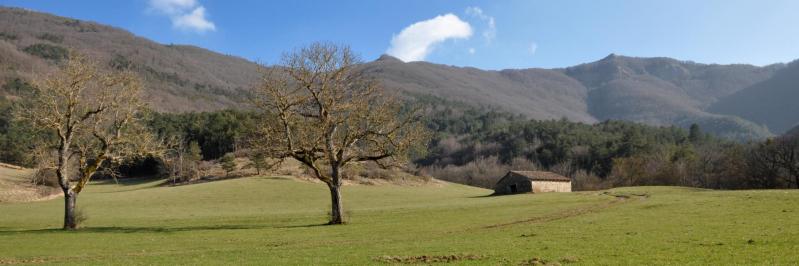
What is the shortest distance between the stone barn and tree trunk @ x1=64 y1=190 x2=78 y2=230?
56352 millimetres

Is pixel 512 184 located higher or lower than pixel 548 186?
higher

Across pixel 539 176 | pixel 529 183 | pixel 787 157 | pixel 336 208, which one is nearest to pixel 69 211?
pixel 336 208

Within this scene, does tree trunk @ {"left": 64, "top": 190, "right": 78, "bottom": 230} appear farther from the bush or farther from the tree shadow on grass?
the bush

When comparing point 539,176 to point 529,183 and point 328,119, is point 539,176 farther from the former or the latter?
point 328,119

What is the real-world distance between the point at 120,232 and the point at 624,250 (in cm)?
3172

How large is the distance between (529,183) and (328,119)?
44488 mm

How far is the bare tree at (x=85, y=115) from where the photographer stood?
39906mm

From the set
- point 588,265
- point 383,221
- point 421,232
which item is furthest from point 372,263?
point 383,221

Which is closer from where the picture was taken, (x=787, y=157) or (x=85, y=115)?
(x=85, y=115)

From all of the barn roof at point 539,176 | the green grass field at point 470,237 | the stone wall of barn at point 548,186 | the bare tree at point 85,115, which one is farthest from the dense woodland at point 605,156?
the green grass field at point 470,237

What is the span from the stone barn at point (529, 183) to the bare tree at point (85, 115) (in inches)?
2026

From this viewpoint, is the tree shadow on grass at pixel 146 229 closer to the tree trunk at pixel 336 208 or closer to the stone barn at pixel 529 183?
the tree trunk at pixel 336 208

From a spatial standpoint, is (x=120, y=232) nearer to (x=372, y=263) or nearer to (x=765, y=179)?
(x=372, y=263)

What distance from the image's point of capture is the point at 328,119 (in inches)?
1640
